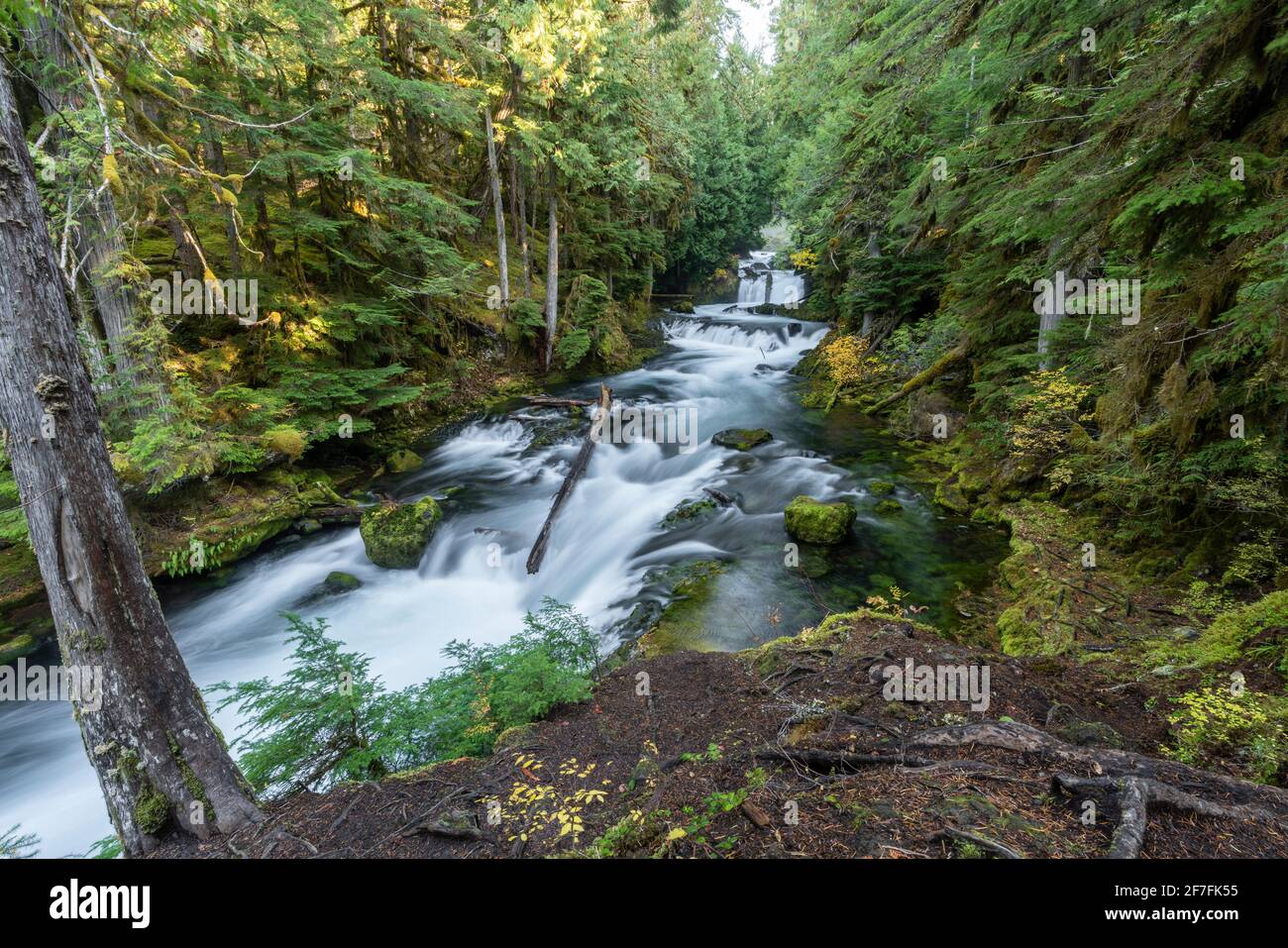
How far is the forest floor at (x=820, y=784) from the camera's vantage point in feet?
7.61

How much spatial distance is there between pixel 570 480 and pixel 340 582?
15.3 ft

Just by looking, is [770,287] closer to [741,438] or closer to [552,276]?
[552,276]

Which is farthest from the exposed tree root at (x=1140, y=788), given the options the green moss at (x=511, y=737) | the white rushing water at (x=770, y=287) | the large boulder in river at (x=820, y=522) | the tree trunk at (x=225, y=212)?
the white rushing water at (x=770, y=287)

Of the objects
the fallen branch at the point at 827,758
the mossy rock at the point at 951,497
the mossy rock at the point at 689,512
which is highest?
the mossy rock at the point at 951,497

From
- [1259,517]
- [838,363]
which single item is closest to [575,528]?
[1259,517]

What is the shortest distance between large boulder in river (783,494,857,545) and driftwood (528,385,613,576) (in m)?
4.48

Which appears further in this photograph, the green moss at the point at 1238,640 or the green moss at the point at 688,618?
the green moss at the point at 688,618

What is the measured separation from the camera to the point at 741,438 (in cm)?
1342

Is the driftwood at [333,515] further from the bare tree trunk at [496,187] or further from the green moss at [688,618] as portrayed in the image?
the bare tree trunk at [496,187]

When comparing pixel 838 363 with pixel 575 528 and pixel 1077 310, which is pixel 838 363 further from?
pixel 575 528

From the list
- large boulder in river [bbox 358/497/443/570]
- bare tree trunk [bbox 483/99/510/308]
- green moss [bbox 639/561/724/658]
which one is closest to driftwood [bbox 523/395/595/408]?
bare tree trunk [bbox 483/99/510/308]

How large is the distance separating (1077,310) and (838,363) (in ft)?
30.4

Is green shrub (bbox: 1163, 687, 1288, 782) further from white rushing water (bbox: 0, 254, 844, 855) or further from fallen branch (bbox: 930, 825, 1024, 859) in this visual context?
white rushing water (bbox: 0, 254, 844, 855)

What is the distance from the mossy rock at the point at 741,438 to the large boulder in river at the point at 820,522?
4129mm
